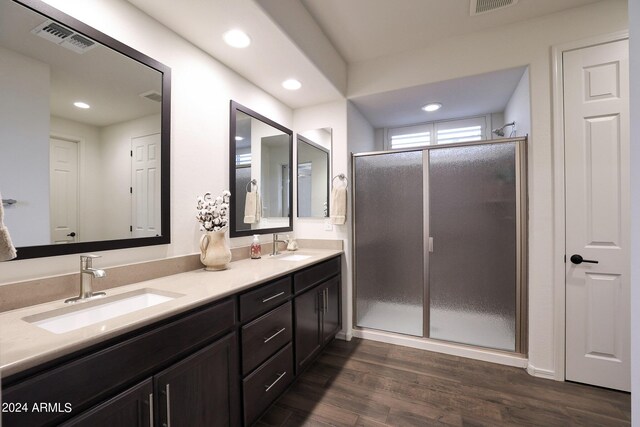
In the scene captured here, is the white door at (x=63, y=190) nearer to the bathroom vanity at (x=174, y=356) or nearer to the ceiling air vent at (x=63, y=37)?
the bathroom vanity at (x=174, y=356)

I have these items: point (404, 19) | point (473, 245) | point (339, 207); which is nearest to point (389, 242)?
point (339, 207)

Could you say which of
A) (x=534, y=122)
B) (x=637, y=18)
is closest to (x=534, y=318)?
(x=534, y=122)

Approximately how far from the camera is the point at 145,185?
1.56 meters

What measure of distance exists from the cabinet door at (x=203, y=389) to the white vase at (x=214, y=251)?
538 mm

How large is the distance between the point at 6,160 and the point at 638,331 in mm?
2209

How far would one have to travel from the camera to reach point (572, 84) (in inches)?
78.2

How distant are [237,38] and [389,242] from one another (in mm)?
2093

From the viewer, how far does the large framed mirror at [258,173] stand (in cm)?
221

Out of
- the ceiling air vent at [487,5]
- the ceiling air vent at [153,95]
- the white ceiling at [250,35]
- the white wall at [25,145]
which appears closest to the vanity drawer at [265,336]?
the white wall at [25,145]

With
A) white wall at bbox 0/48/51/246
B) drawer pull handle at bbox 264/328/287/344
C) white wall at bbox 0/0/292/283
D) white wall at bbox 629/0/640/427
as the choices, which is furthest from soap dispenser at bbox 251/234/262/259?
white wall at bbox 629/0/640/427

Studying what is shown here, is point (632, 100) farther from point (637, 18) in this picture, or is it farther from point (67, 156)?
point (67, 156)

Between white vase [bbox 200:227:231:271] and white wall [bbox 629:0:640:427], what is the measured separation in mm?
1808

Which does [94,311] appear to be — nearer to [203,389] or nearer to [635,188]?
[203,389]

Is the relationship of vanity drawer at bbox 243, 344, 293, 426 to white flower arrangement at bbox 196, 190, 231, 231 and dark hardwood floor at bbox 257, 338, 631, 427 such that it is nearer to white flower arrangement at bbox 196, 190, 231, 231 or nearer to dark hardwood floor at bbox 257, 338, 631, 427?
dark hardwood floor at bbox 257, 338, 631, 427
